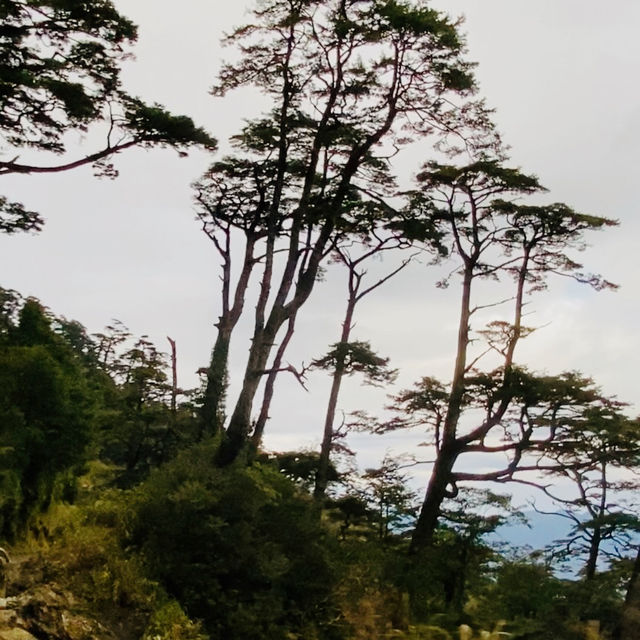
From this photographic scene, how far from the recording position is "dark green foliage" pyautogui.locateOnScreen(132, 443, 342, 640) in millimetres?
8953

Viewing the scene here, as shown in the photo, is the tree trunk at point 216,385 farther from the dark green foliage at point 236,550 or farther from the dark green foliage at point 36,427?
the dark green foliage at point 36,427

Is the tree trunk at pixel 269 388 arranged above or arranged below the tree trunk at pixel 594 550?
Answer: above

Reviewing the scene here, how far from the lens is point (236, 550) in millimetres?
9312

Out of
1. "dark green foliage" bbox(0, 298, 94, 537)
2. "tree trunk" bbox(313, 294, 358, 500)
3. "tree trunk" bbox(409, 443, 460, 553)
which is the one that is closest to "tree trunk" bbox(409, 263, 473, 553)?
"tree trunk" bbox(409, 443, 460, 553)

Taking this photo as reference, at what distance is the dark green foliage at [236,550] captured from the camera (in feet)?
29.4

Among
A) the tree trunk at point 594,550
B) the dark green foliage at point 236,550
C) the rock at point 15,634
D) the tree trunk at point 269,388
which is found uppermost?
the tree trunk at point 269,388

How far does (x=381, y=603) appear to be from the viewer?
354 inches

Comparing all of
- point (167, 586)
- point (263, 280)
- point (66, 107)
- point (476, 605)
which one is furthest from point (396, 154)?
point (167, 586)

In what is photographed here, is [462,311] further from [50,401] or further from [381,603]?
[50,401]

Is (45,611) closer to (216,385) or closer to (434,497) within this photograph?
(434,497)

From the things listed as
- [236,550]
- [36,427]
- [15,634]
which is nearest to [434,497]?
[236,550]

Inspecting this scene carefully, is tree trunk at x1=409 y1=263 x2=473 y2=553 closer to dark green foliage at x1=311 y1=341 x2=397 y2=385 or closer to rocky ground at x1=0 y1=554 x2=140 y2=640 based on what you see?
dark green foliage at x1=311 y1=341 x2=397 y2=385

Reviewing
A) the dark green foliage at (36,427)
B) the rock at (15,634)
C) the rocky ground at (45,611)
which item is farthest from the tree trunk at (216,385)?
the rock at (15,634)

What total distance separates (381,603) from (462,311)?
39.6 ft
